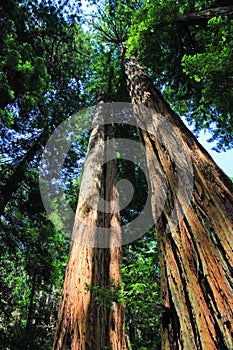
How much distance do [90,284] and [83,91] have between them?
914 cm

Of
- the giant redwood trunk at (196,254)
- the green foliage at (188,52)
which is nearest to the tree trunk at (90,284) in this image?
the giant redwood trunk at (196,254)

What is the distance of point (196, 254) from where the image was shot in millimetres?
1324

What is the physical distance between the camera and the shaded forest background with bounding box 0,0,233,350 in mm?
3850

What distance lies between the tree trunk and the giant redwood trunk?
1.68 meters

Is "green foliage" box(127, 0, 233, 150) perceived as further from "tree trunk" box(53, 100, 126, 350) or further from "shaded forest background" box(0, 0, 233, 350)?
"tree trunk" box(53, 100, 126, 350)

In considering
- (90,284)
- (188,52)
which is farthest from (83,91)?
(90,284)

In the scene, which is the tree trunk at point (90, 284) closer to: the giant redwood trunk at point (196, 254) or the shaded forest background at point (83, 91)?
the shaded forest background at point (83, 91)

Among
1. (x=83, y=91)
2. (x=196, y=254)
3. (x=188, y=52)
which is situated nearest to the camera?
(x=196, y=254)

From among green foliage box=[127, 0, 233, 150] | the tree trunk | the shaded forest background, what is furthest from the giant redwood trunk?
green foliage box=[127, 0, 233, 150]

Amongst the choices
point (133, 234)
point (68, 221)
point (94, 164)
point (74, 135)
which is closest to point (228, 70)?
point (94, 164)

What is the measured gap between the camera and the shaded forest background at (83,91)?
385cm

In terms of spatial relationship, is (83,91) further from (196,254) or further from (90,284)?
(196,254)

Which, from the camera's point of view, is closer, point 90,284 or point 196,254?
point 196,254

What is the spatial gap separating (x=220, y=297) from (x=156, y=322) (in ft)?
9.47
